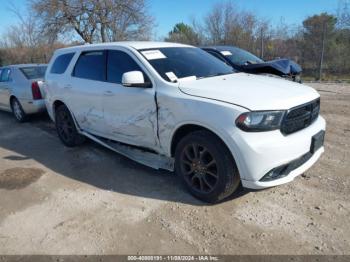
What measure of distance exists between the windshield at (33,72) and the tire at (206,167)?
218 inches

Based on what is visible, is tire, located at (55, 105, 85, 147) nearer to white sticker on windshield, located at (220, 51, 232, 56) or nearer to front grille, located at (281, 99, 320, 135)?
front grille, located at (281, 99, 320, 135)

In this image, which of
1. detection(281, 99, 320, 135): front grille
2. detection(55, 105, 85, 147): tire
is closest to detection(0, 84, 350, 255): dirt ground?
detection(55, 105, 85, 147): tire

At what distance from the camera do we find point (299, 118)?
329cm

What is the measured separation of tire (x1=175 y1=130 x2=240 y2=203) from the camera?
3.23m

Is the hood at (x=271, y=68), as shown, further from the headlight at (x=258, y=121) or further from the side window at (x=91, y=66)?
the headlight at (x=258, y=121)

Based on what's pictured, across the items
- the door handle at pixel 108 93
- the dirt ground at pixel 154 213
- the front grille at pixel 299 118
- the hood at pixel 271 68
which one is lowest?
the dirt ground at pixel 154 213

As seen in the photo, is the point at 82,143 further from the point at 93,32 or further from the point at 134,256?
the point at 93,32

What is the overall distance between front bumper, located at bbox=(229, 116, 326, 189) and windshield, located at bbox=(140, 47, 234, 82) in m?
1.23

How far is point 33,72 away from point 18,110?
3.54ft

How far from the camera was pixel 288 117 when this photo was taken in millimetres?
3133

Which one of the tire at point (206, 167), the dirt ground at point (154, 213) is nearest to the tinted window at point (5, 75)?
the dirt ground at point (154, 213)

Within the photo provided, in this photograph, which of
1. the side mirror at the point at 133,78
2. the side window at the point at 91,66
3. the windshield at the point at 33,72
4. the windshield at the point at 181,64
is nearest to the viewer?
the side mirror at the point at 133,78

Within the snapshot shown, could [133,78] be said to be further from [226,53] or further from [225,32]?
[225,32]

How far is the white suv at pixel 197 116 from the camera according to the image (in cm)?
305
